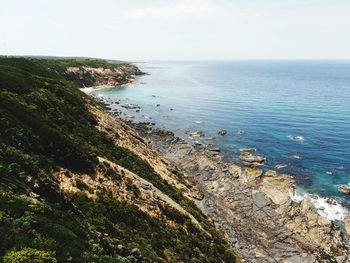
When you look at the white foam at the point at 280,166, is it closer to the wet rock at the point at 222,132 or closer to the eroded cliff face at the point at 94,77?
the wet rock at the point at 222,132

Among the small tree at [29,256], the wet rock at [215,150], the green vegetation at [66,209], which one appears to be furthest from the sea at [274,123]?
the small tree at [29,256]

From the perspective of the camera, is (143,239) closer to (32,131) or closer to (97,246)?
(97,246)

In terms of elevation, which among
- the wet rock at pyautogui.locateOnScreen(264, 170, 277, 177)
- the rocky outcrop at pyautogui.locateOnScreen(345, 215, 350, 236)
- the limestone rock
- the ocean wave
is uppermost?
the ocean wave

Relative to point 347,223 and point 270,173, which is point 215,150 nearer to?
point 270,173

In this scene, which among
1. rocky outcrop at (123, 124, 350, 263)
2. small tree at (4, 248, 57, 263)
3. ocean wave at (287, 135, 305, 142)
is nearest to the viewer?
small tree at (4, 248, 57, 263)

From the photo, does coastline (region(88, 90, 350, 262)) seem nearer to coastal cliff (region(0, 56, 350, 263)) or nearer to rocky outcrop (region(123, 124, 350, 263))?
rocky outcrop (region(123, 124, 350, 263))

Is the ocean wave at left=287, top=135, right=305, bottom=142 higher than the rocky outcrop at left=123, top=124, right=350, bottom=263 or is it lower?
higher

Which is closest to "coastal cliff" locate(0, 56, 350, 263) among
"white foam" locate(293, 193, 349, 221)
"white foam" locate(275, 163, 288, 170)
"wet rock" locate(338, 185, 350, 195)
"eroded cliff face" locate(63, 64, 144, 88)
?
"white foam" locate(293, 193, 349, 221)

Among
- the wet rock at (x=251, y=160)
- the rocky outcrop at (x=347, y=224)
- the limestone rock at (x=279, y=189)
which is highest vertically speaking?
the wet rock at (x=251, y=160)
